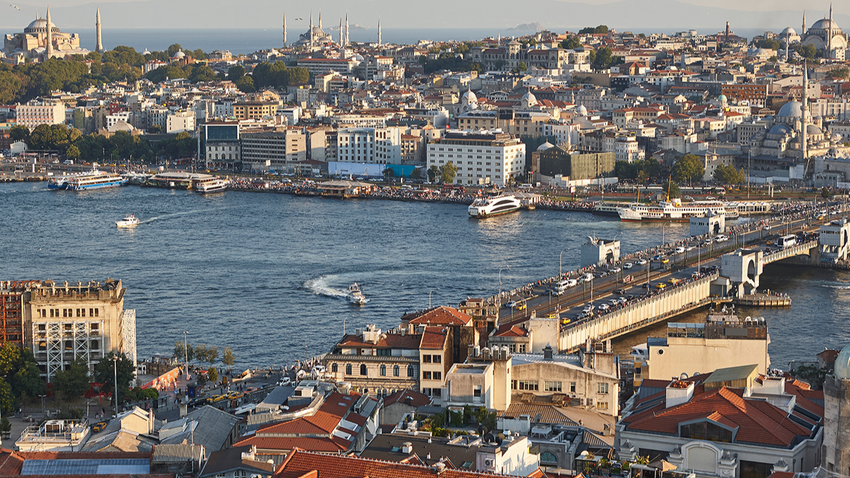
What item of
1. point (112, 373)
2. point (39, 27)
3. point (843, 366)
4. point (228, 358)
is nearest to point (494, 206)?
point (228, 358)

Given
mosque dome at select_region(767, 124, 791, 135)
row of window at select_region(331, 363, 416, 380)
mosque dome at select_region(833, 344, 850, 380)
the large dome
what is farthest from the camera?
the large dome

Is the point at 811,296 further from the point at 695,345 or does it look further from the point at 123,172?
the point at 123,172

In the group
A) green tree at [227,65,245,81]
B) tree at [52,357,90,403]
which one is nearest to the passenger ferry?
green tree at [227,65,245,81]

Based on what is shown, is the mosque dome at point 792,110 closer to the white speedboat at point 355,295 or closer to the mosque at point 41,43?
the white speedboat at point 355,295

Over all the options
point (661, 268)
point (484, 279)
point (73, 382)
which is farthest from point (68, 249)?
point (73, 382)

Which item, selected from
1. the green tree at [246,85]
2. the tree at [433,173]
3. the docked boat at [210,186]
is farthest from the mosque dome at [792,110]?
the green tree at [246,85]

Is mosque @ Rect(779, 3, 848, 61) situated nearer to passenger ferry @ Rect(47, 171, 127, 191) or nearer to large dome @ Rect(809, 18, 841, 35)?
large dome @ Rect(809, 18, 841, 35)
